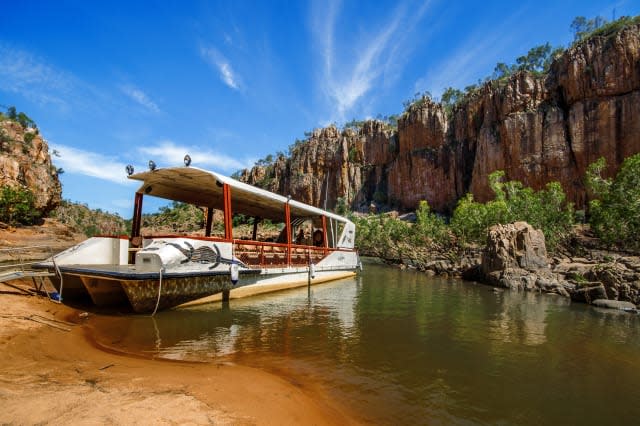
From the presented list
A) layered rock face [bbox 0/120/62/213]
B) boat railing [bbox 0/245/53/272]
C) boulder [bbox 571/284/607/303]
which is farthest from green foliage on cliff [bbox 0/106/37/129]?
boulder [bbox 571/284/607/303]

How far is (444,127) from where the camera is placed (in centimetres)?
5859

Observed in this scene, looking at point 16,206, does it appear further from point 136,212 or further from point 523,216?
point 523,216

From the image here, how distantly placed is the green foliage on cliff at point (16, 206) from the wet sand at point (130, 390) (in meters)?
36.3

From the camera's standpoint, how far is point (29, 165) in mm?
39531

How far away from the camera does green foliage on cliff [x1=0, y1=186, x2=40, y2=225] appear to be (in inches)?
1270

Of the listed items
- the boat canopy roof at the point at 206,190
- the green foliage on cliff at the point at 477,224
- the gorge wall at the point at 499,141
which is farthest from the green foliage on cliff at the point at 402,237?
the boat canopy roof at the point at 206,190

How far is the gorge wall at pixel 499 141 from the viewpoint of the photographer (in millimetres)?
38406

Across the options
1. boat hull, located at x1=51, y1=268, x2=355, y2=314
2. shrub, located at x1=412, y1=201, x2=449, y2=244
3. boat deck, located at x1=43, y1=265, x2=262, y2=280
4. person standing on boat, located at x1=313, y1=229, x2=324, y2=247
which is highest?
shrub, located at x1=412, y1=201, x2=449, y2=244

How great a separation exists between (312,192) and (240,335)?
67630 millimetres

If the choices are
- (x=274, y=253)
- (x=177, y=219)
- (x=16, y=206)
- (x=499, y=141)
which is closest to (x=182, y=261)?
(x=274, y=253)

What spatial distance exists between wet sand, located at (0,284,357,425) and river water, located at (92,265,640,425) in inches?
21.0

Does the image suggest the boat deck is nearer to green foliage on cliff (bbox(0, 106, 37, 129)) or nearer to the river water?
the river water

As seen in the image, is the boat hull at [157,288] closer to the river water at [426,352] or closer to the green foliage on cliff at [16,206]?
the river water at [426,352]

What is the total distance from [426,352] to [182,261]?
5898 millimetres
